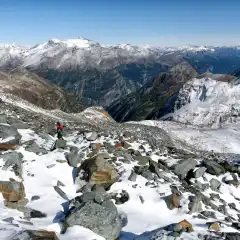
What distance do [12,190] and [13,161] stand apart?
362 cm

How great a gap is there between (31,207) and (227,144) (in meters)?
57.8

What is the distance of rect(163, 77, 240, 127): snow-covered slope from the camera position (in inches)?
4422

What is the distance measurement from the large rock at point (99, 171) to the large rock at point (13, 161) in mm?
3464

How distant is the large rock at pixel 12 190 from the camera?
680 inches

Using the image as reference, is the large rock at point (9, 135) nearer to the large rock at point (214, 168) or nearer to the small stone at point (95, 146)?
the small stone at point (95, 146)

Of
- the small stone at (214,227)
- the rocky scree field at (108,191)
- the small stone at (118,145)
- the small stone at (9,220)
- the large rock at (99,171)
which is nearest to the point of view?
the small stone at (9,220)

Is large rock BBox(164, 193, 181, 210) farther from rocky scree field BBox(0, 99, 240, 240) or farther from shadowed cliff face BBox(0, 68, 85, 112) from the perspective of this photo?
shadowed cliff face BBox(0, 68, 85, 112)

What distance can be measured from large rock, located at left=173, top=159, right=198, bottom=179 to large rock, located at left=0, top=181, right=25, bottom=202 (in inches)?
399

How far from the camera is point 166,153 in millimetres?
27484

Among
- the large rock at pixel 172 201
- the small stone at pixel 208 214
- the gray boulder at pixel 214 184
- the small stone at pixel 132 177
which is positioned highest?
the small stone at pixel 132 177

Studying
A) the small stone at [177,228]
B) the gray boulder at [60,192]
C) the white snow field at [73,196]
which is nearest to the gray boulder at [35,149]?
the white snow field at [73,196]

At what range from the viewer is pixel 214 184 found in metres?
22.8

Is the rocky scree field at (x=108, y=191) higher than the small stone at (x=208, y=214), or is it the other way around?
the rocky scree field at (x=108, y=191)

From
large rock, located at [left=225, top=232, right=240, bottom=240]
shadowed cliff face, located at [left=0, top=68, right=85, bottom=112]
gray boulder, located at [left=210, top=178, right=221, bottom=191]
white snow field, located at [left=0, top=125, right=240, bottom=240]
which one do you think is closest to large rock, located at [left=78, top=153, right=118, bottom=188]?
white snow field, located at [left=0, top=125, right=240, bottom=240]
